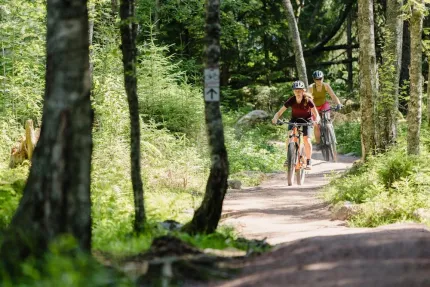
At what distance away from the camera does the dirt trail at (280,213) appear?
10867mm

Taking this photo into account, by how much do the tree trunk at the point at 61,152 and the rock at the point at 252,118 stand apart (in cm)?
2386

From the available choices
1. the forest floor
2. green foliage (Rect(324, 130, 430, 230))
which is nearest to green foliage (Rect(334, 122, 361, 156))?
green foliage (Rect(324, 130, 430, 230))

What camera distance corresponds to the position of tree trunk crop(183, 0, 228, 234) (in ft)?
28.4

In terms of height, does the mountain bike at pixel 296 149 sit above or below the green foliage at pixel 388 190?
above

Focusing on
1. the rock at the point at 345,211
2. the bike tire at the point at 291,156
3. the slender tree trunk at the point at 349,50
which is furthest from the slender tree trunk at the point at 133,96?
the slender tree trunk at the point at 349,50

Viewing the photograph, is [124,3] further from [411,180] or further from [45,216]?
[411,180]

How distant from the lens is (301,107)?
1603 cm

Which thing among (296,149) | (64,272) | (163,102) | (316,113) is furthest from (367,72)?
(64,272)

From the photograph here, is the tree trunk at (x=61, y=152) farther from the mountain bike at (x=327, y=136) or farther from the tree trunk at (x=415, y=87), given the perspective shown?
the mountain bike at (x=327, y=136)

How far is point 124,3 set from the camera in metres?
9.02

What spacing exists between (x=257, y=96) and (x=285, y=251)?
29.4 m

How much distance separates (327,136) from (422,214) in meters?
7.02

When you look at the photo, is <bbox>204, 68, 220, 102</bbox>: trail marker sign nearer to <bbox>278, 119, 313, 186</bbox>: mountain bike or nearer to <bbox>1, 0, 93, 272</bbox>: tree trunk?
<bbox>1, 0, 93, 272</bbox>: tree trunk

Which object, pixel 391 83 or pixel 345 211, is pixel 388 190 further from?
pixel 391 83
